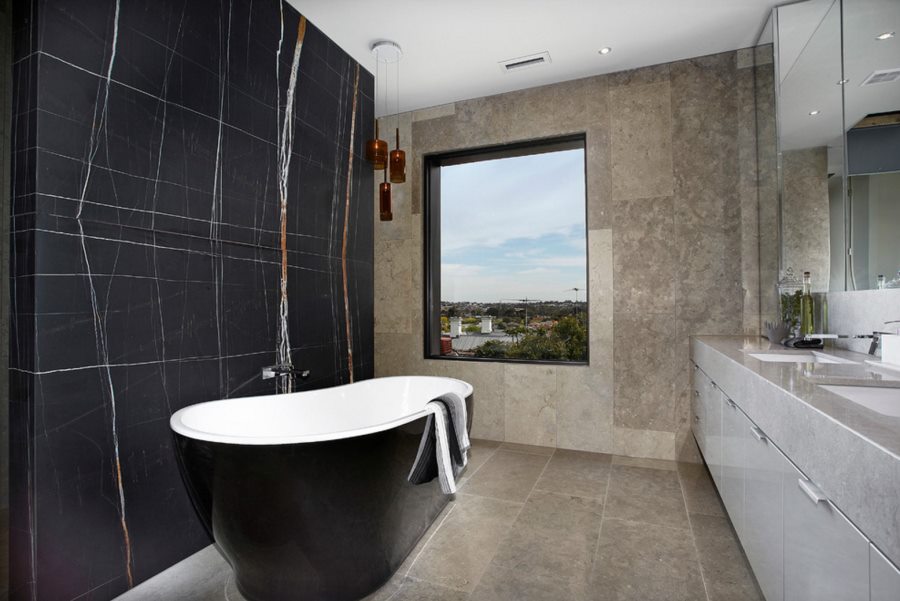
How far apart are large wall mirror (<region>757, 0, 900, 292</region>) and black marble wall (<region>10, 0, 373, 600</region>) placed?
8.81 ft

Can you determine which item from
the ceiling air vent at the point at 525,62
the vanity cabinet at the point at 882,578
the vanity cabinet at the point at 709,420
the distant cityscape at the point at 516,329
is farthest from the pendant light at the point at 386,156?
the vanity cabinet at the point at 882,578

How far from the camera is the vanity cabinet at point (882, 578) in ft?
2.35

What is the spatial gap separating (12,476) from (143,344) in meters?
0.57

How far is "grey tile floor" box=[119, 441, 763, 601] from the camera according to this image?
1.76 m

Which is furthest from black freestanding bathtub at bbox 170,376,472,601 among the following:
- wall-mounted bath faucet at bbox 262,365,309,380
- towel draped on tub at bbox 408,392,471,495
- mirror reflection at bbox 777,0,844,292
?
mirror reflection at bbox 777,0,844,292

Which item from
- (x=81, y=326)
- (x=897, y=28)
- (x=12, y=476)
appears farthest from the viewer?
(x=897, y=28)

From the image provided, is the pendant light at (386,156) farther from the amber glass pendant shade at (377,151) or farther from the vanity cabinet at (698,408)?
the vanity cabinet at (698,408)

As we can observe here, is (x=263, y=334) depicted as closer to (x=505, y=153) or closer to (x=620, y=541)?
(x=620, y=541)

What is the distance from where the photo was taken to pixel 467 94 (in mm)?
3625

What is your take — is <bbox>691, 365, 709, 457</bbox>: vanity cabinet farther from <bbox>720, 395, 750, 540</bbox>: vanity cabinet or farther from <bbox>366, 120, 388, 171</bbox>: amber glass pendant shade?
<bbox>366, 120, 388, 171</bbox>: amber glass pendant shade

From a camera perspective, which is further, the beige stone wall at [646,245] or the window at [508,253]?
the window at [508,253]

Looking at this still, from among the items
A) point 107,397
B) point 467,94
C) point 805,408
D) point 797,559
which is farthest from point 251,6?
point 797,559

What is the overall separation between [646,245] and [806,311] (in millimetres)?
990

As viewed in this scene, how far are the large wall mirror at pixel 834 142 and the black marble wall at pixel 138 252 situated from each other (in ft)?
8.81
